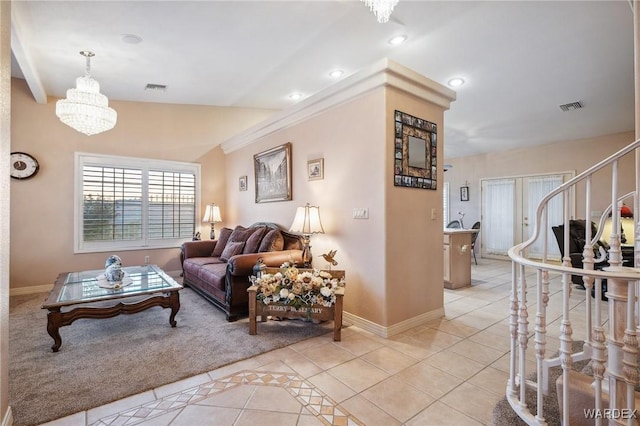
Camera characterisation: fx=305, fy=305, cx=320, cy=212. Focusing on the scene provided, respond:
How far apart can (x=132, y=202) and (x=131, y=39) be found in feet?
9.35

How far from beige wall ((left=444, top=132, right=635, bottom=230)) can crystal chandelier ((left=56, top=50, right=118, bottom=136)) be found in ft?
25.9

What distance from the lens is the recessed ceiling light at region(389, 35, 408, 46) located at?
11.0ft

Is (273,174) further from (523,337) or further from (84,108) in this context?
(523,337)

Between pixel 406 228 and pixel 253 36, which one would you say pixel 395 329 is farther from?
pixel 253 36

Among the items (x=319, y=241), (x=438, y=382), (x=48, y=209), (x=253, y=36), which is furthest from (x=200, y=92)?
(x=438, y=382)

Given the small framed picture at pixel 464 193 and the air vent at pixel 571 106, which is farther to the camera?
the small framed picture at pixel 464 193

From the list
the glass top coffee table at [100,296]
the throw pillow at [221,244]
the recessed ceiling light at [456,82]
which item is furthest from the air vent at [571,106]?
the glass top coffee table at [100,296]

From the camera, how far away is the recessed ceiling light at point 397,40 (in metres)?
3.37

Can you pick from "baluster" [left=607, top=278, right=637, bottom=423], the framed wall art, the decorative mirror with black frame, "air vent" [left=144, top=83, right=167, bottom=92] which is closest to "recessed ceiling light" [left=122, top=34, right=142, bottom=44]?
"air vent" [left=144, top=83, right=167, bottom=92]

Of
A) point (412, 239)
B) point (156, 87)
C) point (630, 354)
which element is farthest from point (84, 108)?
point (630, 354)

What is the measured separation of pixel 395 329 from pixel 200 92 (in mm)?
→ 4513

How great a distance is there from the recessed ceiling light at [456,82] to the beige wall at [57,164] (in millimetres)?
4484

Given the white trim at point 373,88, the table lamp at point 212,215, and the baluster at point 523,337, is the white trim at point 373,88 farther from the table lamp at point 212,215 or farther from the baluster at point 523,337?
the table lamp at point 212,215

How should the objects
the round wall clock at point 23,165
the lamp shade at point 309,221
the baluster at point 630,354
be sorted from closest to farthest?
1. the baluster at point 630,354
2. the lamp shade at point 309,221
3. the round wall clock at point 23,165
